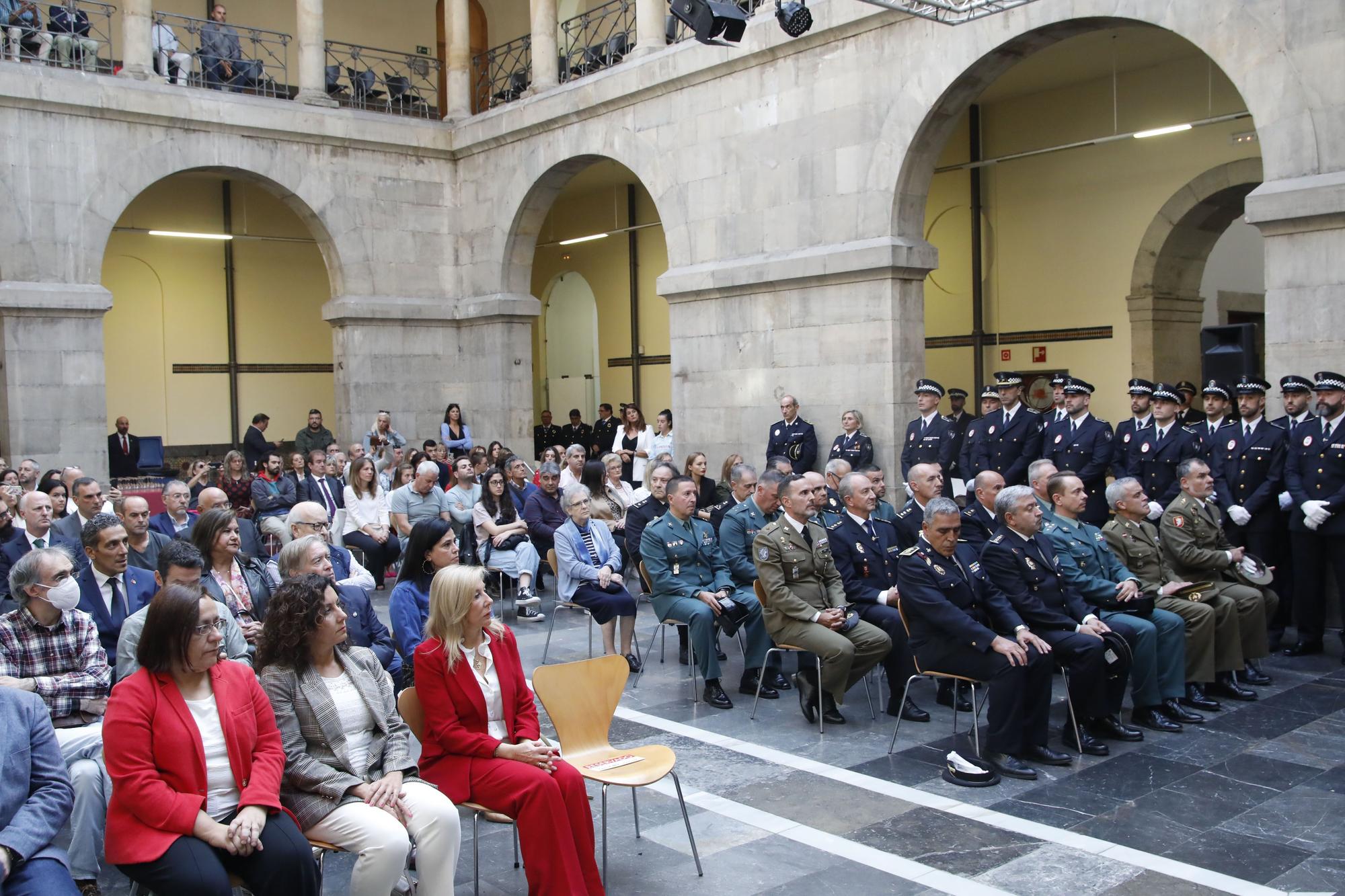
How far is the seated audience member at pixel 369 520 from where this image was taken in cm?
1030

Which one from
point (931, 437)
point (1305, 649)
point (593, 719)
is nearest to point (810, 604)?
point (593, 719)

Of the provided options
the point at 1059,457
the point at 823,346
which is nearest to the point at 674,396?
the point at 823,346

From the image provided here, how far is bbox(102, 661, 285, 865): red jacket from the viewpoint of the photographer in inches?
140

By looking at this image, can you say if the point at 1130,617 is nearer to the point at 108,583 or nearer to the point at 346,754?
the point at 346,754

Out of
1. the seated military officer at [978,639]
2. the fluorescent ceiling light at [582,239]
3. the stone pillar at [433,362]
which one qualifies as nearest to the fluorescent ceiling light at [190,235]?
the stone pillar at [433,362]

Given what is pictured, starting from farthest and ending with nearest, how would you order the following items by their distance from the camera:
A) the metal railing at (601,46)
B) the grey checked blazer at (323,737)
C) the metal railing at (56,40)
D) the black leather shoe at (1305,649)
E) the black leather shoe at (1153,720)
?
the metal railing at (601,46) < the metal railing at (56,40) < the black leather shoe at (1305,649) < the black leather shoe at (1153,720) < the grey checked blazer at (323,737)

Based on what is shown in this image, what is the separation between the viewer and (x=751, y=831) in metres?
4.94

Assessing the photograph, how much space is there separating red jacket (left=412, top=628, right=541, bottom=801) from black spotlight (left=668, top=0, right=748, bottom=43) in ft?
19.8

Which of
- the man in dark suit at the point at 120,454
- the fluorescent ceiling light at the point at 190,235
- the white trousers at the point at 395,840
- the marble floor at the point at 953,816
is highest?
the fluorescent ceiling light at the point at 190,235

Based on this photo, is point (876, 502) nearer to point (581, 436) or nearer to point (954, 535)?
point (954, 535)

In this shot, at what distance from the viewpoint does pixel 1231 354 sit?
9.01 m

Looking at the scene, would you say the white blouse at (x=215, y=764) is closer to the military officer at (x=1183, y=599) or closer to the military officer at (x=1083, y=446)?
the military officer at (x=1183, y=599)

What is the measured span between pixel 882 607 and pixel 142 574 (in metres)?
4.02

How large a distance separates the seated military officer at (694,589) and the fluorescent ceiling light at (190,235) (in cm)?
1333
